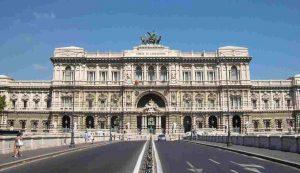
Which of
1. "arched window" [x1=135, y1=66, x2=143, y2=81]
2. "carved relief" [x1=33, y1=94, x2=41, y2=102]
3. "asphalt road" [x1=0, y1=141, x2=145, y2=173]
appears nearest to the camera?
"asphalt road" [x1=0, y1=141, x2=145, y2=173]

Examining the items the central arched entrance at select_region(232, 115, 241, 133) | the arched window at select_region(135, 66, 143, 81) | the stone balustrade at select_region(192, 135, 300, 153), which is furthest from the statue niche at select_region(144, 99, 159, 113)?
the stone balustrade at select_region(192, 135, 300, 153)

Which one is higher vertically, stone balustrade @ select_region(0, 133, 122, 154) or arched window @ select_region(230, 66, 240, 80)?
arched window @ select_region(230, 66, 240, 80)

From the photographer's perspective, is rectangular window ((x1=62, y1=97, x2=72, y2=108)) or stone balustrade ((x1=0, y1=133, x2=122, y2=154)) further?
rectangular window ((x1=62, y1=97, x2=72, y2=108))

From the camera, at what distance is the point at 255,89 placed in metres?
107

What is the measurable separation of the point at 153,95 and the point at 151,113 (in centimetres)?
611

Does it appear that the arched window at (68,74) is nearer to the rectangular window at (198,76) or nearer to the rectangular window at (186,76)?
the rectangular window at (186,76)

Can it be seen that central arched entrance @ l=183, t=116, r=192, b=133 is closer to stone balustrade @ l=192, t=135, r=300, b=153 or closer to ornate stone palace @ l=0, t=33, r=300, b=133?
ornate stone palace @ l=0, t=33, r=300, b=133

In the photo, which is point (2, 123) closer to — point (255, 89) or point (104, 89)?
point (104, 89)

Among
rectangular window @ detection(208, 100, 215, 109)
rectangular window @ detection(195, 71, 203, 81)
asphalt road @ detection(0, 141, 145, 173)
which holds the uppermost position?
rectangular window @ detection(195, 71, 203, 81)

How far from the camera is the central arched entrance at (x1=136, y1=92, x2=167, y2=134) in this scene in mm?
100812

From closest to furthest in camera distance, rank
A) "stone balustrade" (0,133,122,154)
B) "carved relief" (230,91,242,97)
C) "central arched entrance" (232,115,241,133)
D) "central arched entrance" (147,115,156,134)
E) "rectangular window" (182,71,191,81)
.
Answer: "stone balustrade" (0,133,122,154) → "central arched entrance" (147,115,156,134) → "carved relief" (230,91,242,97) → "central arched entrance" (232,115,241,133) → "rectangular window" (182,71,191,81)

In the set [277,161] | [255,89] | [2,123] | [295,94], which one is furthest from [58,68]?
[277,161]

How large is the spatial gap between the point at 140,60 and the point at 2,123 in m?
39.1

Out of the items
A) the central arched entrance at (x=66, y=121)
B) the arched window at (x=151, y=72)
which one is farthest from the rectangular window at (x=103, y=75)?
the central arched entrance at (x=66, y=121)
